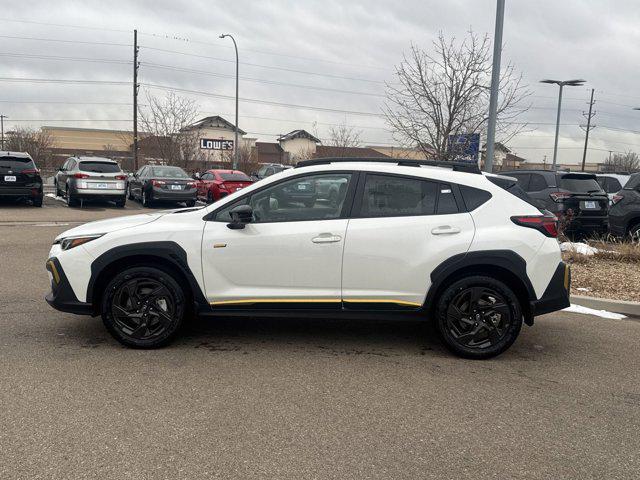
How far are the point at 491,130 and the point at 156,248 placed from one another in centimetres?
798

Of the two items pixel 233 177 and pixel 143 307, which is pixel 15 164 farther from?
pixel 143 307

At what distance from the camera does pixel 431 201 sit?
4.57 meters

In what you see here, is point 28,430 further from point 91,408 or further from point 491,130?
point 491,130

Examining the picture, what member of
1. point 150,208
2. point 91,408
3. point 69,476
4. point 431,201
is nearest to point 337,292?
point 431,201

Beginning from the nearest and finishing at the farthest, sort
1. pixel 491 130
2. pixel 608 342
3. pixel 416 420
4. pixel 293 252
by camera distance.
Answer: pixel 416 420 → pixel 293 252 → pixel 608 342 → pixel 491 130

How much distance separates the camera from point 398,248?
4430 mm

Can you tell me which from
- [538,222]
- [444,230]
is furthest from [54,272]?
[538,222]

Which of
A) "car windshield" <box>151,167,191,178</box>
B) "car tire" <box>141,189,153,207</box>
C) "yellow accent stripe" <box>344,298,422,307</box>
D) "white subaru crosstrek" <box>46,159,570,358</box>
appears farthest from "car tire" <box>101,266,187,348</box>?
"car windshield" <box>151,167,191,178</box>

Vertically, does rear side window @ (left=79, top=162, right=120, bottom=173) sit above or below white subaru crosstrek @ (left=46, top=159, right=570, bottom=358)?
above

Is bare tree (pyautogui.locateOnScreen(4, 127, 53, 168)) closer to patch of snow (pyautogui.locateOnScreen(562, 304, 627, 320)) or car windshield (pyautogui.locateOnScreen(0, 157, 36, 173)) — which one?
car windshield (pyautogui.locateOnScreen(0, 157, 36, 173))

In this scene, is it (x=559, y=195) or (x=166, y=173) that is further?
(x=166, y=173)

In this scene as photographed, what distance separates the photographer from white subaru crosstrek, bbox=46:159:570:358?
444cm

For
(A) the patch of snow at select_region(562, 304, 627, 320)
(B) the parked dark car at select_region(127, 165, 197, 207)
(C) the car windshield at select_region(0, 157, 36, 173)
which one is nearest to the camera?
(A) the patch of snow at select_region(562, 304, 627, 320)

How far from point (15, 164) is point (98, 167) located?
2403mm
